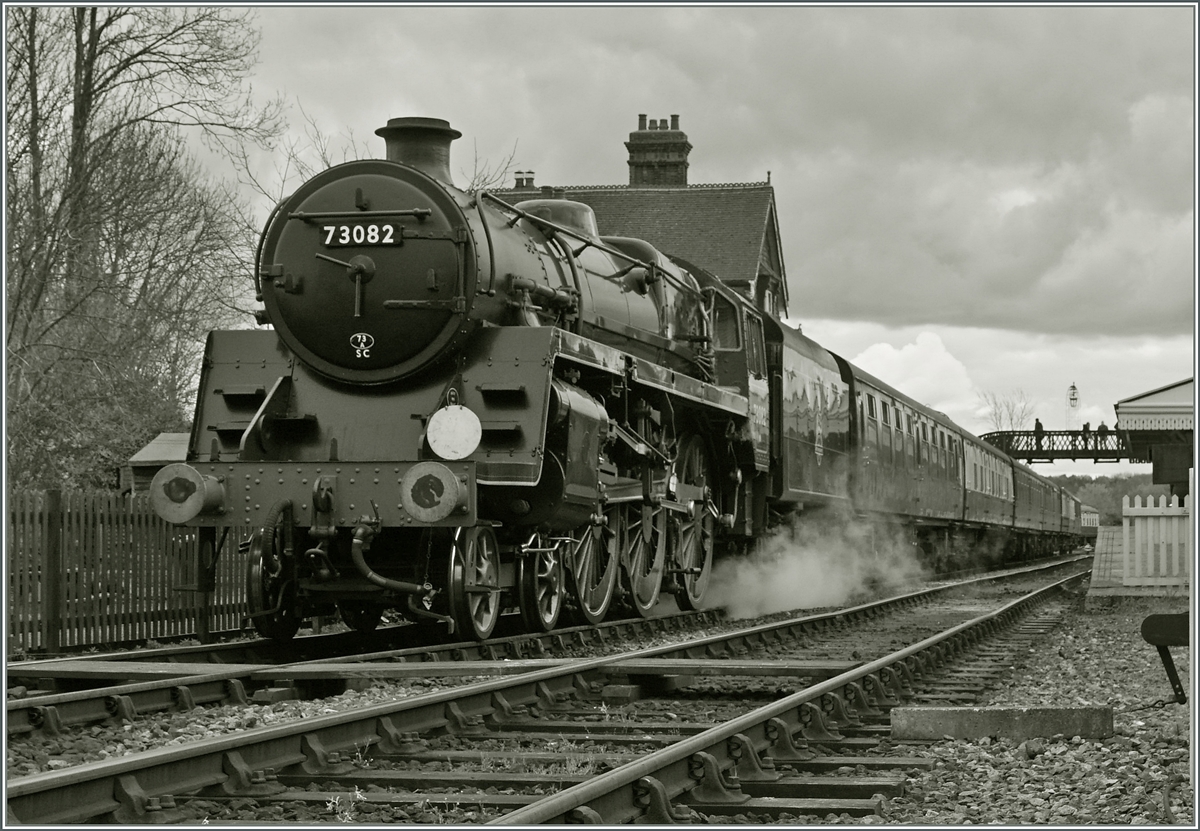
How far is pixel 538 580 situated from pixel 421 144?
3.08m

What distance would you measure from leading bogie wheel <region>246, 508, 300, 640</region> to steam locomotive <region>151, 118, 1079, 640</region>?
2 cm

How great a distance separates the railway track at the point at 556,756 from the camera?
407 cm

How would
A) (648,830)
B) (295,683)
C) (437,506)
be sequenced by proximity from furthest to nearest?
(437,506)
(295,683)
(648,830)

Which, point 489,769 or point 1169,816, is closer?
point 1169,816

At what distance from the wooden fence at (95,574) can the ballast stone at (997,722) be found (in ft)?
19.9

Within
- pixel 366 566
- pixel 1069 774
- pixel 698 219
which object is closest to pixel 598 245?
pixel 366 566

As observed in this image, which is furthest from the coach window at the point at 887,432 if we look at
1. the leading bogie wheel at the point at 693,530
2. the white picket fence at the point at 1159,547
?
the leading bogie wheel at the point at 693,530

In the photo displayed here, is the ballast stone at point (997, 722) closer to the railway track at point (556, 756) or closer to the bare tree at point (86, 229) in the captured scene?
the railway track at point (556, 756)

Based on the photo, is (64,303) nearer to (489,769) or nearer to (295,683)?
(295,683)

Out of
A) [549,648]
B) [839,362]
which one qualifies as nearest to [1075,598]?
[839,362]

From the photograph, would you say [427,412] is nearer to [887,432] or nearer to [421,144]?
[421,144]

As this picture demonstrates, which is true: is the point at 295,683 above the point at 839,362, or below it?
below

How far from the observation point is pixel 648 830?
3697mm

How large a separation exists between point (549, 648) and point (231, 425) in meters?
2.53
